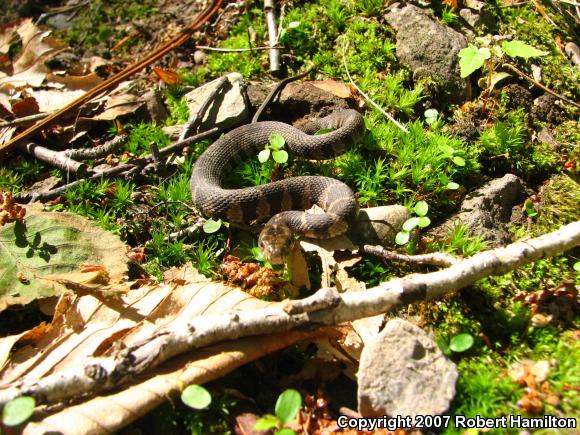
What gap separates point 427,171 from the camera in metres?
4.62

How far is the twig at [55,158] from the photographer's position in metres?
5.04

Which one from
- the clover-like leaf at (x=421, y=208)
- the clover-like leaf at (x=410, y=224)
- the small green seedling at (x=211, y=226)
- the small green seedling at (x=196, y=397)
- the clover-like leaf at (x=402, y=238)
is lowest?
the small green seedling at (x=211, y=226)

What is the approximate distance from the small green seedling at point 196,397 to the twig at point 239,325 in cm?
25

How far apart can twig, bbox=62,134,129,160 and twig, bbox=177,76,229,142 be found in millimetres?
664

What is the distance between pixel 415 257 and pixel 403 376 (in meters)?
1.11

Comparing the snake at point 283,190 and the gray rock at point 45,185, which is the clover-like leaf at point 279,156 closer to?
the snake at point 283,190

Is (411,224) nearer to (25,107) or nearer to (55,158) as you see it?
(55,158)

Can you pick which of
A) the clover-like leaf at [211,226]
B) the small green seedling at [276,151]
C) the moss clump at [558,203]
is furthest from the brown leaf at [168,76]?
the moss clump at [558,203]

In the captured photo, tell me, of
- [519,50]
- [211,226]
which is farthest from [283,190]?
[519,50]

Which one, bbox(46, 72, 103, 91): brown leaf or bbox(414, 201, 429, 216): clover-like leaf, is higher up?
bbox(46, 72, 103, 91): brown leaf

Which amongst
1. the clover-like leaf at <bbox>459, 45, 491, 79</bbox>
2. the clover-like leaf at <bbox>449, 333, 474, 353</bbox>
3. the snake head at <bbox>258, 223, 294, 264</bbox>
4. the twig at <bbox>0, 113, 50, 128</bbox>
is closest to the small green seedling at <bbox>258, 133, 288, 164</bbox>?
the snake head at <bbox>258, 223, 294, 264</bbox>

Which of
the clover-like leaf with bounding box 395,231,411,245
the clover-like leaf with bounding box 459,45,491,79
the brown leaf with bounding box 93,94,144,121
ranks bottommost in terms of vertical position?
the clover-like leaf with bounding box 395,231,411,245

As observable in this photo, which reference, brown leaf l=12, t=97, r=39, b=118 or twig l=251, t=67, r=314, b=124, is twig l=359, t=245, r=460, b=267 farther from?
brown leaf l=12, t=97, r=39, b=118

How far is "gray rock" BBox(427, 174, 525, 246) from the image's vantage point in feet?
13.9
